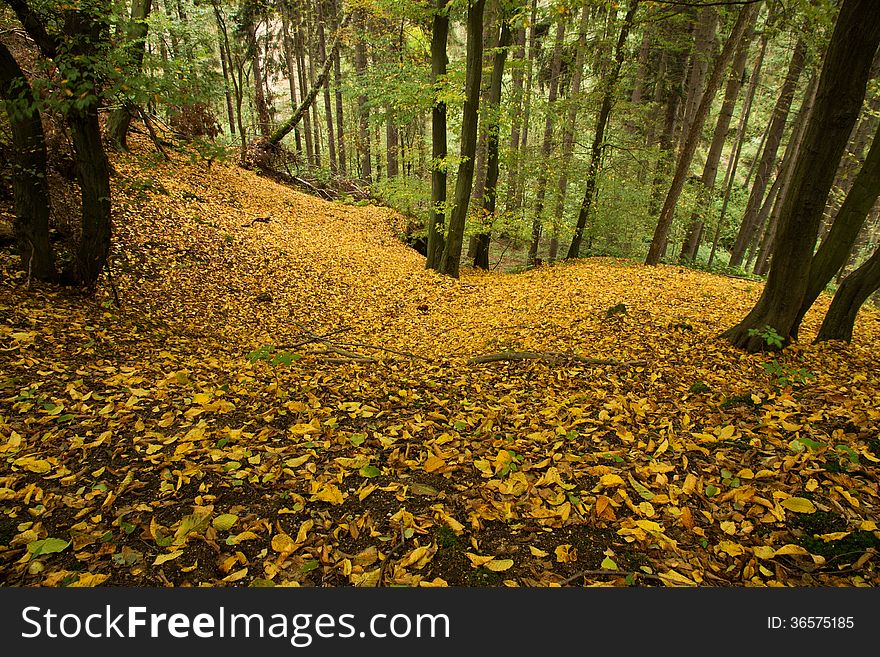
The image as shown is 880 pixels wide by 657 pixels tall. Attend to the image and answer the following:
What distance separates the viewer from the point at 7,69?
4.38 meters

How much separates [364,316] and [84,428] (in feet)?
18.0

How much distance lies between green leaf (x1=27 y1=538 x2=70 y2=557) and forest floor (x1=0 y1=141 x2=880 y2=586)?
0.01 meters

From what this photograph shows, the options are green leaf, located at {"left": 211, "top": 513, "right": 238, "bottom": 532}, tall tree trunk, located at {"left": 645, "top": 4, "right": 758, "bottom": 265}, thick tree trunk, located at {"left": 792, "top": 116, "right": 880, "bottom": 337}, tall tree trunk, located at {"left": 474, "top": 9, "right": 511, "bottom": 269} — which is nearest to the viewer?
green leaf, located at {"left": 211, "top": 513, "right": 238, "bottom": 532}

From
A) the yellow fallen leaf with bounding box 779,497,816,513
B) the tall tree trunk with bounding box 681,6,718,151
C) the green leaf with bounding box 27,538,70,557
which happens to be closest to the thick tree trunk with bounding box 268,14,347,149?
the tall tree trunk with bounding box 681,6,718,151

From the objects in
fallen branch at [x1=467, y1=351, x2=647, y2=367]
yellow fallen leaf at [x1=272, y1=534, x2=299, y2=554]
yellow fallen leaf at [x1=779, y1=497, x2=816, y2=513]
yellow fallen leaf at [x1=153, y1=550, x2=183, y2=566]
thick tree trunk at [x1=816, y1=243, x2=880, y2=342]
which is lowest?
fallen branch at [x1=467, y1=351, x2=647, y2=367]

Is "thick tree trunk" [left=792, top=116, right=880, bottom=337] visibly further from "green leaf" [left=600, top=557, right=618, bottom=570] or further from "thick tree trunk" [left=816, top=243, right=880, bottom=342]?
"green leaf" [left=600, top=557, right=618, bottom=570]

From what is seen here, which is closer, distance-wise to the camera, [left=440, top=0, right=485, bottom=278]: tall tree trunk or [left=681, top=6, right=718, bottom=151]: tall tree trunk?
Result: [left=440, top=0, right=485, bottom=278]: tall tree trunk

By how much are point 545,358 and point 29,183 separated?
21.9 ft

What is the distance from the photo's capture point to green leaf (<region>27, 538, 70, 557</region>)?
221 centimetres

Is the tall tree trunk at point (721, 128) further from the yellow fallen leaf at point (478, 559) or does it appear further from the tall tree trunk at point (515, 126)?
the yellow fallen leaf at point (478, 559)

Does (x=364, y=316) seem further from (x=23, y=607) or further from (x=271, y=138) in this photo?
(x=271, y=138)

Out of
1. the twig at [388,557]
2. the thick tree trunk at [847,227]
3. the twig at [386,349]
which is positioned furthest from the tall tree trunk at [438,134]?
the twig at [388,557]

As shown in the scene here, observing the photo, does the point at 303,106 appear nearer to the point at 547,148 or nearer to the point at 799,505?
the point at 547,148

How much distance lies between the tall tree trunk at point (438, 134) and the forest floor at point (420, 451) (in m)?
5.74
